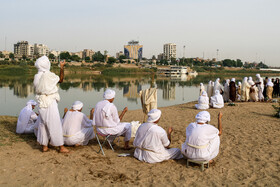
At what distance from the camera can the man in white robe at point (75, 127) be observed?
5070 millimetres

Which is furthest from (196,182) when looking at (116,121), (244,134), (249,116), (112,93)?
(249,116)

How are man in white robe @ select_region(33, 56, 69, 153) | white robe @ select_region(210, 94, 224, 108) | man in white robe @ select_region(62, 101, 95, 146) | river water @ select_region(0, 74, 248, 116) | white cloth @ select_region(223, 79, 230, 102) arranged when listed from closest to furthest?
man in white robe @ select_region(33, 56, 69, 153) < man in white robe @ select_region(62, 101, 95, 146) < white robe @ select_region(210, 94, 224, 108) < white cloth @ select_region(223, 79, 230, 102) < river water @ select_region(0, 74, 248, 116)

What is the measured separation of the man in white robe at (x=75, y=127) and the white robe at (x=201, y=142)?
210 centimetres

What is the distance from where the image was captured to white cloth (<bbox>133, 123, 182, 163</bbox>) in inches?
171

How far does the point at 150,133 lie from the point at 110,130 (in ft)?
3.24

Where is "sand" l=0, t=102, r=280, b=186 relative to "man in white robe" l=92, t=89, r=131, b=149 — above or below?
below

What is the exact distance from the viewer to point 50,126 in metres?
4.64

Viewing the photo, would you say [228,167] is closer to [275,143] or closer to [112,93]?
[275,143]

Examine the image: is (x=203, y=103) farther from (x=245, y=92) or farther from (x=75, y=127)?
(x=75, y=127)

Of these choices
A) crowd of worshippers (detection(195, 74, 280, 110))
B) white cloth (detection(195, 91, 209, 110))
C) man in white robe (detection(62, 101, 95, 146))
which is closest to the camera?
man in white robe (detection(62, 101, 95, 146))

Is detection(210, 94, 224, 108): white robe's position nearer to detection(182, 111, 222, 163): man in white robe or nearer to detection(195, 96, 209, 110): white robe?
detection(195, 96, 209, 110): white robe

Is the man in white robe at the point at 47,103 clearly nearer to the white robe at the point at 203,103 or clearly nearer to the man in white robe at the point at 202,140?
the man in white robe at the point at 202,140

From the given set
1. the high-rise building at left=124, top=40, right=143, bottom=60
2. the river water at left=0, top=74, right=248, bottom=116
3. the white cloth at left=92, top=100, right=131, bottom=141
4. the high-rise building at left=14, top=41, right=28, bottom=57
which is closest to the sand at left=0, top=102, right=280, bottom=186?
the white cloth at left=92, top=100, right=131, bottom=141

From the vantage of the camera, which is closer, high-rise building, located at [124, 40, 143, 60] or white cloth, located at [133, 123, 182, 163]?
white cloth, located at [133, 123, 182, 163]
